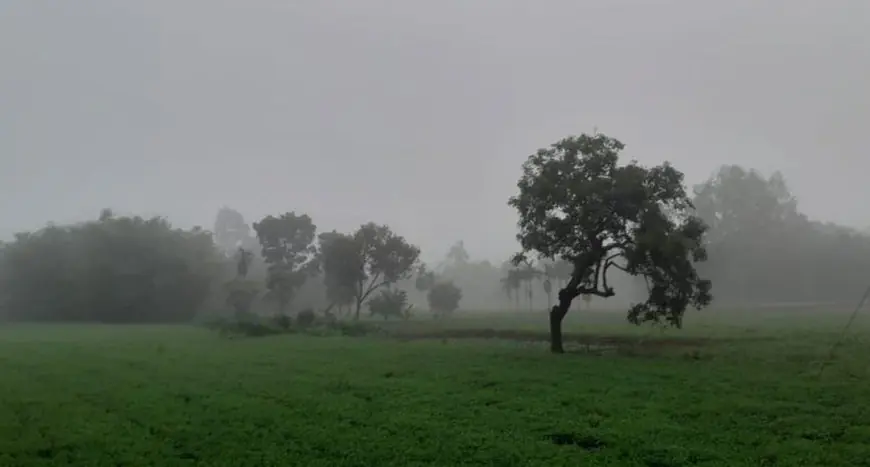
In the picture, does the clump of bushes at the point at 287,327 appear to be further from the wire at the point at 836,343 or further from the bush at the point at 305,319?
the wire at the point at 836,343

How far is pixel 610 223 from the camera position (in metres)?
33.6

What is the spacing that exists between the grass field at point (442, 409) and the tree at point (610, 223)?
3.13 metres

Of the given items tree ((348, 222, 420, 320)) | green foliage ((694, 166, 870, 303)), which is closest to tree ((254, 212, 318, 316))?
tree ((348, 222, 420, 320))

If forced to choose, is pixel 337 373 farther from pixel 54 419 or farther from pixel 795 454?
pixel 795 454

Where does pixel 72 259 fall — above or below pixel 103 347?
above

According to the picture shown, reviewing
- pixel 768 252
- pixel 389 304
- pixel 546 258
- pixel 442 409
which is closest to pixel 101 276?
pixel 389 304

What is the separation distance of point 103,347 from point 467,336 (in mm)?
24523

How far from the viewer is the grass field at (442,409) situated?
587 inches

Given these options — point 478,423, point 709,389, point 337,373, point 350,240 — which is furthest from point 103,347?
point 350,240

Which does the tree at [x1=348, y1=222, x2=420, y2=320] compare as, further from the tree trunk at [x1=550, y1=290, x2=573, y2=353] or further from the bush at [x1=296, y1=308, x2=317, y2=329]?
the tree trunk at [x1=550, y1=290, x2=573, y2=353]

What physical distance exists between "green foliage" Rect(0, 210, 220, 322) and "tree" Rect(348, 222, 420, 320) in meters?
23.6

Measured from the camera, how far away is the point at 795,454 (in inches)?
564

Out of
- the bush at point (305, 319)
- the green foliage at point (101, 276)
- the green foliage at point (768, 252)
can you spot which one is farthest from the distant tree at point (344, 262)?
the green foliage at point (768, 252)

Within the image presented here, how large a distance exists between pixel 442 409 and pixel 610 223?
56.4ft
